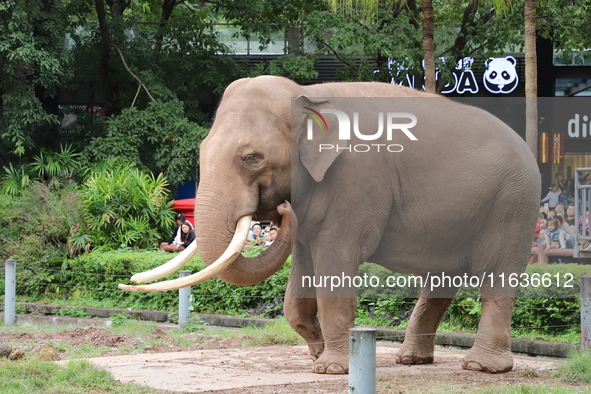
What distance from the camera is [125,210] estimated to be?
54.8 feet

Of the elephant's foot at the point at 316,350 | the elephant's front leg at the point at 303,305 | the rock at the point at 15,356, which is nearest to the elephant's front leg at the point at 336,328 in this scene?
the elephant's front leg at the point at 303,305

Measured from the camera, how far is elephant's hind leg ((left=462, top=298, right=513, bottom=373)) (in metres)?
7.38

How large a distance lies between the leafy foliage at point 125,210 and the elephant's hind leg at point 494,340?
978 cm

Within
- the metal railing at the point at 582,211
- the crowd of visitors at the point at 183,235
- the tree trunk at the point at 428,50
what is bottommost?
the crowd of visitors at the point at 183,235

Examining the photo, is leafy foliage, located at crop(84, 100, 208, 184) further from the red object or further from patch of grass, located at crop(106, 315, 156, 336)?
patch of grass, located at crop(106, 315, 156, 336)

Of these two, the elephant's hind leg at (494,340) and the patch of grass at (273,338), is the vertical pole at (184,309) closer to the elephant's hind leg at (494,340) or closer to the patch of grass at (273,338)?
the patch of grass at (273,338)

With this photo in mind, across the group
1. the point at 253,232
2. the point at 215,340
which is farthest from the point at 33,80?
the point at 215,340

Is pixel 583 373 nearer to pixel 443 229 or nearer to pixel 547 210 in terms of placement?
pixel 443 229

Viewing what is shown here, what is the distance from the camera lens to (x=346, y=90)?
730cm

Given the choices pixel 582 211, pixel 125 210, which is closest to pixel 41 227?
pixel 125 210

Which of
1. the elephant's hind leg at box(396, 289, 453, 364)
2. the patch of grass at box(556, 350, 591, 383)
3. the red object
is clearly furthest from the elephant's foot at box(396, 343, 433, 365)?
the red object

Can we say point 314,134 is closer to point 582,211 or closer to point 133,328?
point 582,211

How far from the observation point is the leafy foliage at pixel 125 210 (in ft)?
53.8

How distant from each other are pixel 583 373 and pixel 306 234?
253cm
